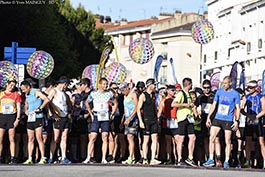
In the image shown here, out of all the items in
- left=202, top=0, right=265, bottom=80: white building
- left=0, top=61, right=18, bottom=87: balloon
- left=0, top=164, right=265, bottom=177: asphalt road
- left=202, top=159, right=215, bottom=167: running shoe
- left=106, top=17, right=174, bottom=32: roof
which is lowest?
left=0, top=164, right=265, bottom=177: asphalt road

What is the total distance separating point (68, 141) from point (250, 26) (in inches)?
2332

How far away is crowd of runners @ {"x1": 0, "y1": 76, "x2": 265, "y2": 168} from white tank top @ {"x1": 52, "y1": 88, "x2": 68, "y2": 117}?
2 cm

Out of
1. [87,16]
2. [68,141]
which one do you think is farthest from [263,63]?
[68,141]

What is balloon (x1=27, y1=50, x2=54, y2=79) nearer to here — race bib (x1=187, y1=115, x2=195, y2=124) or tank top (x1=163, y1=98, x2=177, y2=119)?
tank top (x1=163, y1=98, x2=177, y2=119)

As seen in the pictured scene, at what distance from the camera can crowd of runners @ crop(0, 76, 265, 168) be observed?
20766mm

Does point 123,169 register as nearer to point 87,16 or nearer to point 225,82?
point 225,82

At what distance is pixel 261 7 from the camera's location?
77.6m

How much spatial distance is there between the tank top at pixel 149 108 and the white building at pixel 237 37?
5345cm

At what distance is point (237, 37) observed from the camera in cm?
8375

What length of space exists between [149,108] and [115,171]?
3147 millimetres

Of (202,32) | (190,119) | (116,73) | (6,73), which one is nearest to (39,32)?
(116,73)

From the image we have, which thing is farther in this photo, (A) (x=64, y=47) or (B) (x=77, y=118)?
(A) (x=64, y=47)

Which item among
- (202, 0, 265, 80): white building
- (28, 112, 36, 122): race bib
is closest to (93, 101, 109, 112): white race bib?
(28, 112, 36, 122): race bib

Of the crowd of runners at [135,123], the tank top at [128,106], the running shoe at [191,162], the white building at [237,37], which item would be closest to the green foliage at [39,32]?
the white building at [237,37]
